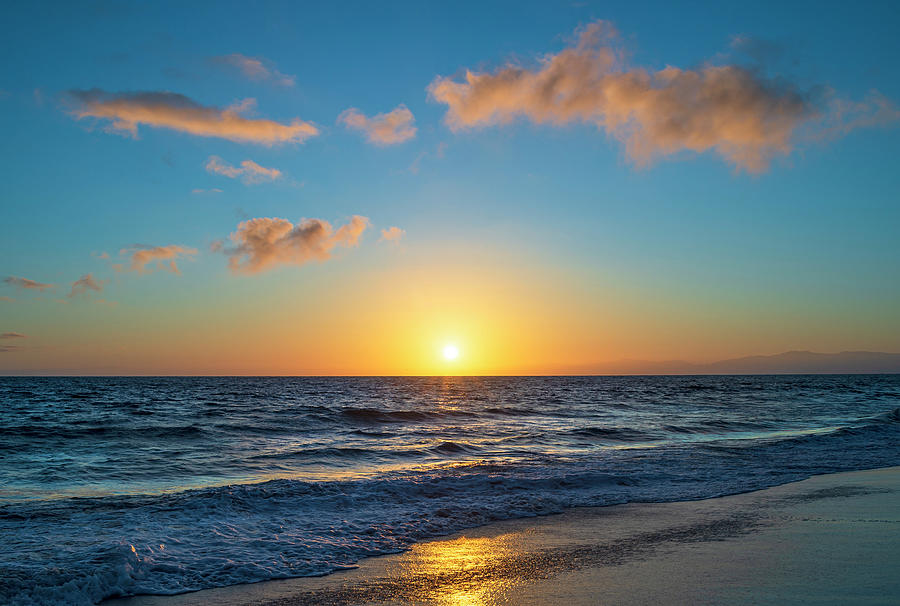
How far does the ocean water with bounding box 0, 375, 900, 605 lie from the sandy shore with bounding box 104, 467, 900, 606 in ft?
2.76

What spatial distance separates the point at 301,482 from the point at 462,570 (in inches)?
271

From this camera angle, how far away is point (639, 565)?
6.99m

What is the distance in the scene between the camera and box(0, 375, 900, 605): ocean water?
766 cm

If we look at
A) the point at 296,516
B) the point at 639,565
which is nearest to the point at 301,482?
the point at 296,516

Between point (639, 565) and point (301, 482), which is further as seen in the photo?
point (301, 482)

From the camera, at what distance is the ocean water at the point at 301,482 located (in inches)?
302

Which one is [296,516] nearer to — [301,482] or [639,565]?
[301,482]

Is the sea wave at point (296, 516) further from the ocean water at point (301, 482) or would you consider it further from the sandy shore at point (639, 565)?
the sandy shore at point (639, 565)

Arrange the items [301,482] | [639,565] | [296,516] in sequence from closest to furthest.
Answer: [639,565], [296,516], [301,482]

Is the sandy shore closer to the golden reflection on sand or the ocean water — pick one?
the golden reflection on sand

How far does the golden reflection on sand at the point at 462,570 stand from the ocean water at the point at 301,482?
30.0 inches

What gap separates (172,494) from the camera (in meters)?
12.3

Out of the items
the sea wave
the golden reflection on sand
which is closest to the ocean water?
the sea wave

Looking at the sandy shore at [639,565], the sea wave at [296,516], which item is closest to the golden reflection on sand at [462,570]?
the sandy shore at [639,565]
